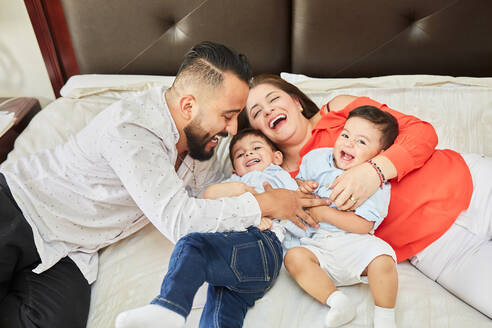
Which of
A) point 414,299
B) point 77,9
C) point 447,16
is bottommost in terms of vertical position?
point 414,299

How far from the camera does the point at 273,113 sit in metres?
1.56

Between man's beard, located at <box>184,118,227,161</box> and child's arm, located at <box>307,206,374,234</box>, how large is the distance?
43cm

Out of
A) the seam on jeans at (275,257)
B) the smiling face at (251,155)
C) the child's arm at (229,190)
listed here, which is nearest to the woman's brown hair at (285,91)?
the smiling face at (251,155)

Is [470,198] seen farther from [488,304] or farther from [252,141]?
[252,141]

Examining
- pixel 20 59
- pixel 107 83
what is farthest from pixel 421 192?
pixel 20 59

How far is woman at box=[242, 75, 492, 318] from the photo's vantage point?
121 centimetres

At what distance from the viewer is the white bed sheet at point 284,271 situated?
1.13m

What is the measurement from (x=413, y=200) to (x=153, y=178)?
0.82m

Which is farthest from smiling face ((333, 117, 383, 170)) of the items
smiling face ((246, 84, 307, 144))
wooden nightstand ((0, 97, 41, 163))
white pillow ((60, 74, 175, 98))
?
wooden nightstand ((0, 97, 41, 163))

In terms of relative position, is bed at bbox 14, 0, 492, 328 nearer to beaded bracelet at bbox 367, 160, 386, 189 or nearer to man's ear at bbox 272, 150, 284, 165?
man's ear at bbox 272, 150, 284, 165

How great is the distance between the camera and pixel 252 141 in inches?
62.3

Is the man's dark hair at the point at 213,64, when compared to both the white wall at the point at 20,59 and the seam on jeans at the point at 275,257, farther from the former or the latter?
the white wall at the point at 20,59

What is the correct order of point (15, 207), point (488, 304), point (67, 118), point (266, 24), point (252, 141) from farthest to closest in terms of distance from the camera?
point (266, 24) < point (67, 118) < point (252, 141) < point (15, 207) < point (488, 304)

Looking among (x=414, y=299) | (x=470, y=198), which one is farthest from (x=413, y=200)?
(x=414, y=299)
